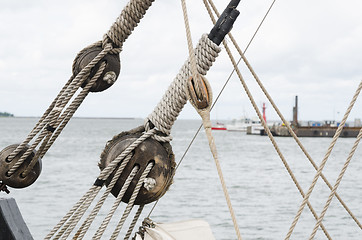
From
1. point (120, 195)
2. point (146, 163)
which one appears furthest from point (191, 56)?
point (120, 195)

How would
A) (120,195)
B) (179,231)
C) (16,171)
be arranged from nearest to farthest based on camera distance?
(120,195) → (16,171) → (179,231)

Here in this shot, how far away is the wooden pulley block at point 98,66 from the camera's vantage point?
2.89m

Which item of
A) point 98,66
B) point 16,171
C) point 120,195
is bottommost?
point 120,195

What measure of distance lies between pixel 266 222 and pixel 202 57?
14.6m

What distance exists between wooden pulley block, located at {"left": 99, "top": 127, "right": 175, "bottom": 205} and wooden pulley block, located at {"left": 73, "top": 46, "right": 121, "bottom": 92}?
51 centimetres

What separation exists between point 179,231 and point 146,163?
61 centimetres

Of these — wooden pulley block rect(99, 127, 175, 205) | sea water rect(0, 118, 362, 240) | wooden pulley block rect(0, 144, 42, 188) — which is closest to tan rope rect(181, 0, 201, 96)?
wooden pulley block rect(99, 127, 175, 205)

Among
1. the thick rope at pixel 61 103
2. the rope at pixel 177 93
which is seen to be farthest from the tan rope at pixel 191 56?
the thick rope at pixel 61 103

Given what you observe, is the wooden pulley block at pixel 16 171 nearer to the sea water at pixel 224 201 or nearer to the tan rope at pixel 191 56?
the tan rope at pixel 191 56

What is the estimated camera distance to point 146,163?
2.42 metres

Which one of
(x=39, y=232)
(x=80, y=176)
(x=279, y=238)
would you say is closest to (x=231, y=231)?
(x=279, y=238)

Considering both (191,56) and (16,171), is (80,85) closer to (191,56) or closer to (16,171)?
(16,171)

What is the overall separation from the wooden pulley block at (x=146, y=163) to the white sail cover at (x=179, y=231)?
252 millimetres

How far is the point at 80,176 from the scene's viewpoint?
30.0 metres
